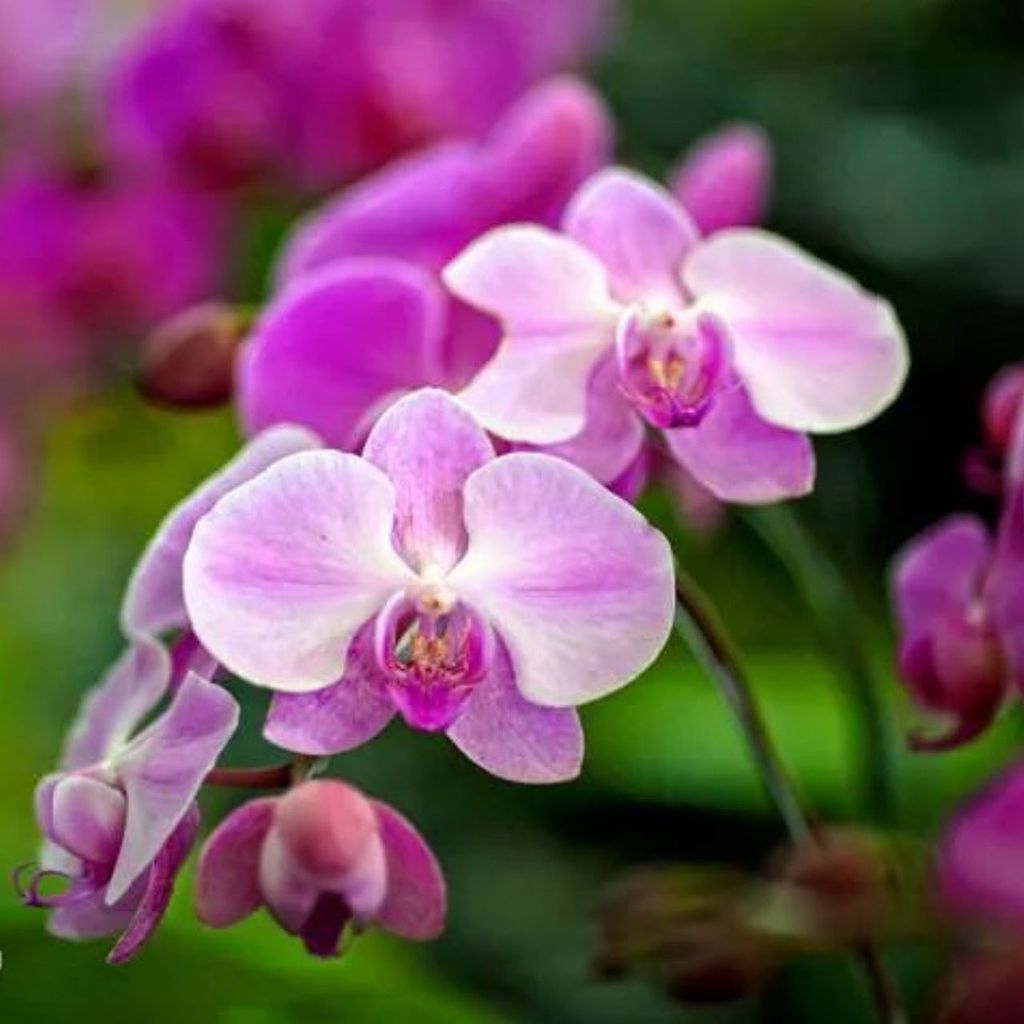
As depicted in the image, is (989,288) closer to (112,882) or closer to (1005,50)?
(1005,50)

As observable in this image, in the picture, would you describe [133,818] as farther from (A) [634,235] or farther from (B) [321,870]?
(A) [634,235]

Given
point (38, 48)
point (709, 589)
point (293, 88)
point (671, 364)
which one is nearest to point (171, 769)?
point (671, 364)

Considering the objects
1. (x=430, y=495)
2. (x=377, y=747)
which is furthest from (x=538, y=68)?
(x=430, y=495)

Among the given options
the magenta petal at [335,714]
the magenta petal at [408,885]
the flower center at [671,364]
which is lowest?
the magenta petal at [408,885]

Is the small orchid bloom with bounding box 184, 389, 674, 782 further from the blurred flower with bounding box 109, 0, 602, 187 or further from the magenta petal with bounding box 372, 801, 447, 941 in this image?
the blurred flower with bounding box 109, 0, 602, 187

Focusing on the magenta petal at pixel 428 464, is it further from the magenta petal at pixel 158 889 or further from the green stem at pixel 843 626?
the green stem at pixel 843 626

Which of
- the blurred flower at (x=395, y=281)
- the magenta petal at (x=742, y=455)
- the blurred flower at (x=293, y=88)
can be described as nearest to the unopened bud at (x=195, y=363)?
the blurred flower at (x=395, y=281)
